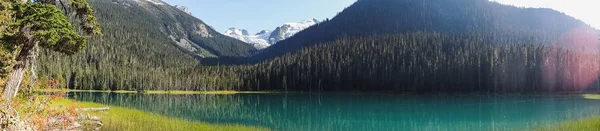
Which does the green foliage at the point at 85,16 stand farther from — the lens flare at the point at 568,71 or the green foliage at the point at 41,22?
the lens flare at the point at 568,71

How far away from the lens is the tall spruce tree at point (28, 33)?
16.5m

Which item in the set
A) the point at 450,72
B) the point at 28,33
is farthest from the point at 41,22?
the point at 450,72

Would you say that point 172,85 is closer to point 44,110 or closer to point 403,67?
point 403,67

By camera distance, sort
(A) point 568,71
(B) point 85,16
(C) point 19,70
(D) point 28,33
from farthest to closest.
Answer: (A) point 568,71, (B) point 85,16, (C) point 19,70, (D) point 28,33

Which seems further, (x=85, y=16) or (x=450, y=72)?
(x=450, y=72)

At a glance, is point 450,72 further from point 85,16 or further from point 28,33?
point 28,33

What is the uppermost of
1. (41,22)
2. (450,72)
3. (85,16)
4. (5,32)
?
(85,16)

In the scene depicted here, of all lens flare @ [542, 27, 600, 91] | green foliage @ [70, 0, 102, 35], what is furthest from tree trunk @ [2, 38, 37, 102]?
lens flare @ [542, 27, 600, 91]

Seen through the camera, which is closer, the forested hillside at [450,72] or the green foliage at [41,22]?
the green foliage at [41,22]

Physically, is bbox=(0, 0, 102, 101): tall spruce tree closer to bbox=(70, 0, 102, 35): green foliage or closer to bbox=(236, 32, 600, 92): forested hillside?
bbox=(70, 0, 102, 35): green foliage

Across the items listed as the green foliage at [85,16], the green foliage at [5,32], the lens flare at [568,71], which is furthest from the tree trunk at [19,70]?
the lens flare at [568,71]

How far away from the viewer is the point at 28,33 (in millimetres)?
16938

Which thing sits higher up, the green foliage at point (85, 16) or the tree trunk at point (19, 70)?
the green foliage at point (85, 16)

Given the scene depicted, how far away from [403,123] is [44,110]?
4179 centimetres
